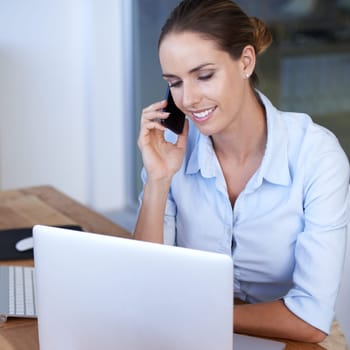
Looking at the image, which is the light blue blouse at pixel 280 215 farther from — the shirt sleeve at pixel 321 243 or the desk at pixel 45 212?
the desk at pixel 45 212

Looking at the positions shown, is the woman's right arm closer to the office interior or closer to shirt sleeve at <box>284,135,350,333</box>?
shirt sleeve at <box>284,135,350,333</box>

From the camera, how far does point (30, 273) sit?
66.4 inches

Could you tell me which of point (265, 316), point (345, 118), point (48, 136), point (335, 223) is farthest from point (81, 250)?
point (48, 136)

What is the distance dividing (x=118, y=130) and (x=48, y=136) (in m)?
0.42

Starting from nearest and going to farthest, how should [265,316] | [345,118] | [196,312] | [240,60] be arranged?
1. [196,312]
2. [265,316]
3. [240,60]
4. [345,118]

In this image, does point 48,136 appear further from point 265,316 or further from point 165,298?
point 165,298

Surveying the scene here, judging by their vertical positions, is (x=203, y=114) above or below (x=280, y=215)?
above

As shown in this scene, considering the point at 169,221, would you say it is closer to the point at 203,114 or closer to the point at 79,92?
the point at 203,114

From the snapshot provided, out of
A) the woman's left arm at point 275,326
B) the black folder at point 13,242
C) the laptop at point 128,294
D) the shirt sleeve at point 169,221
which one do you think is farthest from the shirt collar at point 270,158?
the laptop at point 128,294

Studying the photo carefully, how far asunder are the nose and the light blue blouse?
204 millimetres

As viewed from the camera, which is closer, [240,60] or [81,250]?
[81,250]

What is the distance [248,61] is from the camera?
161 cm

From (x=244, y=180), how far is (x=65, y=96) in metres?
2.58

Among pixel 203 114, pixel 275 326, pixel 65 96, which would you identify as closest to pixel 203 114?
pixel 203 114
